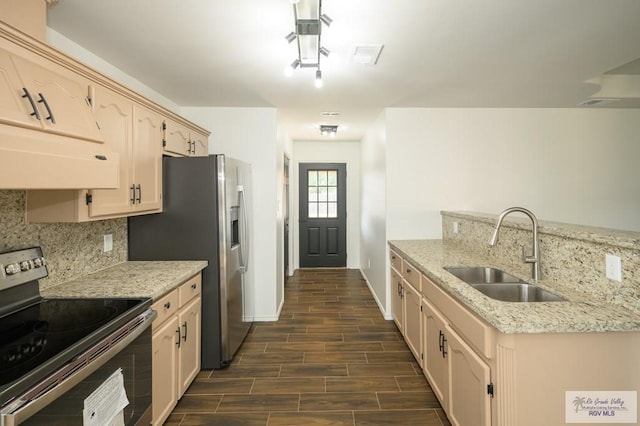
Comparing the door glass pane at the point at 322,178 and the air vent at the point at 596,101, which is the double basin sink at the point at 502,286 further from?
the door glass pane at the point at 322,178

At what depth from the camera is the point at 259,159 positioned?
3.53m

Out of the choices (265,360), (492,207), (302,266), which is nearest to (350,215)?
(302,266)

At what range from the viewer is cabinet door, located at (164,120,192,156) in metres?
2.52

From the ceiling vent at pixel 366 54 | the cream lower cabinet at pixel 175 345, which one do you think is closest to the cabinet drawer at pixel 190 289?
the cream lower cabinet at pixel 175 345

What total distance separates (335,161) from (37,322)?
16.6 ft

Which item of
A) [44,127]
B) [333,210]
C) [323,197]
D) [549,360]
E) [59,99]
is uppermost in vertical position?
[59,99]

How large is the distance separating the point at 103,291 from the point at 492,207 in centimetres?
369

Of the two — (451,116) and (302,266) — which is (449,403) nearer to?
(451,116)

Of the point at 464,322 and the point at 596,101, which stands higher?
the point at 596,101

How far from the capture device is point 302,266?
6062 mm

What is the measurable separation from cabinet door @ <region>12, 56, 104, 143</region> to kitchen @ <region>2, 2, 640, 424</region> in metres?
2.01

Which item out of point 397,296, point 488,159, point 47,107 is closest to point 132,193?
point 47,107

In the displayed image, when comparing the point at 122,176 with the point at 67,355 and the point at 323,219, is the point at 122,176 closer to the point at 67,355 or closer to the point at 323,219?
the point at 67,355

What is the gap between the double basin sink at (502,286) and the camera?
176 cm
